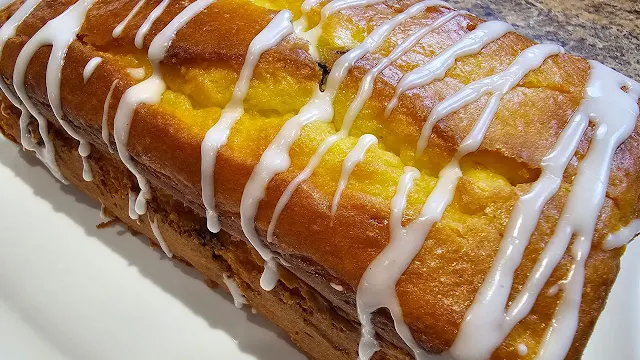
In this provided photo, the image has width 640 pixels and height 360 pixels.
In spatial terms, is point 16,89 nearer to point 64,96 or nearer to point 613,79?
point 64,96

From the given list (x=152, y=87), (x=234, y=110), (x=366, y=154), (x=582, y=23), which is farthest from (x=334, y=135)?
(x=582, y=23)

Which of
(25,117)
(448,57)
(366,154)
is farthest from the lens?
(25,117)

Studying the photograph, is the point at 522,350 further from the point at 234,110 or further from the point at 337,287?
the point at 234,110

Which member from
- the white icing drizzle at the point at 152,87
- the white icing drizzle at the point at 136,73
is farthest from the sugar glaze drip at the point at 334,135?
the white icing drizzle at the point at 136,73

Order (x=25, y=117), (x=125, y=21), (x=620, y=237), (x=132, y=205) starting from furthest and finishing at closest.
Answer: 1. (x=25, y=117)
2. (x=132, y=205)
3. (x=125, y=21)
4. (x=620, y=237)

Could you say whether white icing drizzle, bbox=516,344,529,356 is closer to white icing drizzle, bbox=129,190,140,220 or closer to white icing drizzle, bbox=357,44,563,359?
white icing drizzle, bbox=357,44,563,359

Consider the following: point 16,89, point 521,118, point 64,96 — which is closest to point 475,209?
point 521,118

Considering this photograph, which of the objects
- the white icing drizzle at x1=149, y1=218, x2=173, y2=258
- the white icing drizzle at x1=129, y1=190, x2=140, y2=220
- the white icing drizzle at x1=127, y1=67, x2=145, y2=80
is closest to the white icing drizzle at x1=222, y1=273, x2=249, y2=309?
the white icing drizzle at x1=149, y1=218, x2=173, y2=258
